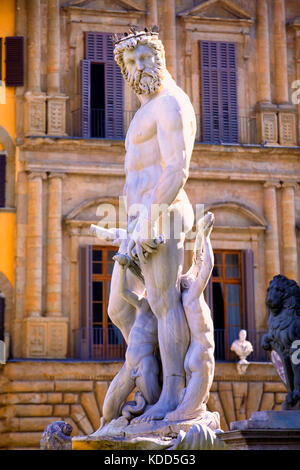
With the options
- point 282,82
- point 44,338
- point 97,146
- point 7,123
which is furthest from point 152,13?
point 44,338

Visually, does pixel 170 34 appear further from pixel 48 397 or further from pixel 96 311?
pixel 48 397

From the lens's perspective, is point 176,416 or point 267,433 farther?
point 176,416

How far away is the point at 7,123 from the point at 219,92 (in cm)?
466

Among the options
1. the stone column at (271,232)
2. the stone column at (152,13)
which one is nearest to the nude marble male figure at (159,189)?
the stone column at (271,232)

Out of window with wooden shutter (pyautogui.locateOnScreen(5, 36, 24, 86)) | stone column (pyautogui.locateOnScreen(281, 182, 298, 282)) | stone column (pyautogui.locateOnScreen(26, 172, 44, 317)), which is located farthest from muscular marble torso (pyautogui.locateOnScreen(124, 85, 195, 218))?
stone column (pyautogui.locateOnScreen(281, 182, 298, 282))

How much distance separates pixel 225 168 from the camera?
24703mm

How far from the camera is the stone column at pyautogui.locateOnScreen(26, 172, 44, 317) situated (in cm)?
2317

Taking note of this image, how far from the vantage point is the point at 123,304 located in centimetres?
855

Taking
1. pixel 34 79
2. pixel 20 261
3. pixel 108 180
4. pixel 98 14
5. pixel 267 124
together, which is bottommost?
A: pixel 20 261

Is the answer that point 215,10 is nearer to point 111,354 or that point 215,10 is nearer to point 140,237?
point 111,354

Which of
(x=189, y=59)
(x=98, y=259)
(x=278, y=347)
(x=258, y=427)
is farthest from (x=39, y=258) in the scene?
(x=258, y=427)

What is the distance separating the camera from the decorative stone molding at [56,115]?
2394 cm

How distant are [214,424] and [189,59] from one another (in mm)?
18169
